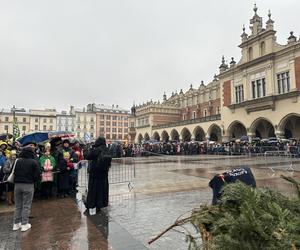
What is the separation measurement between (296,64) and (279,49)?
274 cm

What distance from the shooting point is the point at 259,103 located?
101 feet

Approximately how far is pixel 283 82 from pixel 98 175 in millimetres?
28184

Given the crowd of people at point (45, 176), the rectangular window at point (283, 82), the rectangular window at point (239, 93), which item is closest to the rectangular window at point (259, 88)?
the rectangular window at point (283, 82)

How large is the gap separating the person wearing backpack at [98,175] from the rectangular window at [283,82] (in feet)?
90.0

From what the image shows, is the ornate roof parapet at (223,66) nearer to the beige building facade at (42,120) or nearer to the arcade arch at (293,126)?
the arcade arch at (293,126)

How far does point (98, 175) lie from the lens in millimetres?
6660

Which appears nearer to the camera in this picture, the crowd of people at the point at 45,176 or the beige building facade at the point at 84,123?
the crowd of people at the point at 45,176

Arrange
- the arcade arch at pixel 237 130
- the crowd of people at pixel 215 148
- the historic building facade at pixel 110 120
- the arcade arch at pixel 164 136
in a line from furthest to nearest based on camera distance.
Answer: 1. the historic building facade at pixel 110 120
2. the arcade arch at pixel 164 136
3. the arcade arch at pixel 237 130
4. the crowd of people at pixel 215 148

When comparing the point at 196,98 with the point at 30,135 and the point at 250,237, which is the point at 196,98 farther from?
the point at 250,237

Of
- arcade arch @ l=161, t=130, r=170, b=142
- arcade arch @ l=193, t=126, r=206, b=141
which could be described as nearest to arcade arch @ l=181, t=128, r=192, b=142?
arcade arch @ l=193, t=126, r=206, b=141

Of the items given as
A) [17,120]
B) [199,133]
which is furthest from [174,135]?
[17,120]

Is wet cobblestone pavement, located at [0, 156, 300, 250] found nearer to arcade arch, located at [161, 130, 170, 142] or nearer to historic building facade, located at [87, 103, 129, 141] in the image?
arcade arch, located at [161, 130, 170, 142]

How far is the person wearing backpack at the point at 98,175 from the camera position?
21.4 feet

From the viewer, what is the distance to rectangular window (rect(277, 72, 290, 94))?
28.8 m
